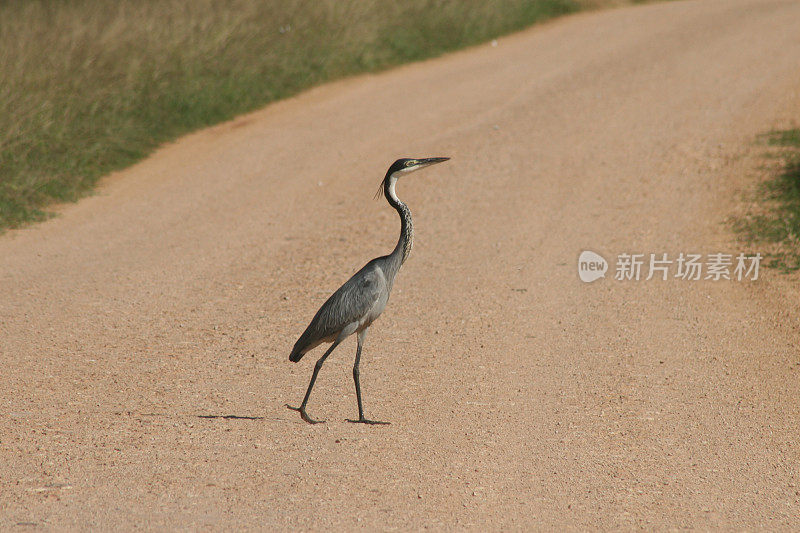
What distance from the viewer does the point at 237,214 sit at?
1091 centimetres

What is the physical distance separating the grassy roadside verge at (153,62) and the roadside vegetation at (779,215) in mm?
7965

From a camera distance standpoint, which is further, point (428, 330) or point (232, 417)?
point (428, 330)

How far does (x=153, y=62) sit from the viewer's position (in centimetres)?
1406

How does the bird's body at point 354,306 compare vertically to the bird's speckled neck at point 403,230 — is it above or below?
below

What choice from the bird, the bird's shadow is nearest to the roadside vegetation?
the bird

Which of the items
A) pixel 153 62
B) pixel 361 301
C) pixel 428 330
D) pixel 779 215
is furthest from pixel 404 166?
pixel 153 62

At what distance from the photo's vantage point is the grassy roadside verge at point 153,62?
11.6 meters

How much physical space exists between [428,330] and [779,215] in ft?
15.8

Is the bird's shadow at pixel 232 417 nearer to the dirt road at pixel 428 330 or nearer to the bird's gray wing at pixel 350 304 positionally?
the dirt road at pixel 428 330

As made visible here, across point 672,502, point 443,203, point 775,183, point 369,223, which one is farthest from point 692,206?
point 672,502

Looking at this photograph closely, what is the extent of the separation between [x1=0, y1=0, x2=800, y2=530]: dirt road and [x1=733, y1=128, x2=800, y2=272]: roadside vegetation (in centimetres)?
33

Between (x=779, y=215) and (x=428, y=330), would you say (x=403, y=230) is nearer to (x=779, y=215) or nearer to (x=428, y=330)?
(x=428, y=330)

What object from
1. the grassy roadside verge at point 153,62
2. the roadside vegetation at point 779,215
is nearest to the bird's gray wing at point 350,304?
the roadside vegetation at point 779,215

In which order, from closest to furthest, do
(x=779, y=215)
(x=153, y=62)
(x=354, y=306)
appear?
1. (x=354, y=306)
2. (x=779, y=215)
3. (x=153, y=62)
